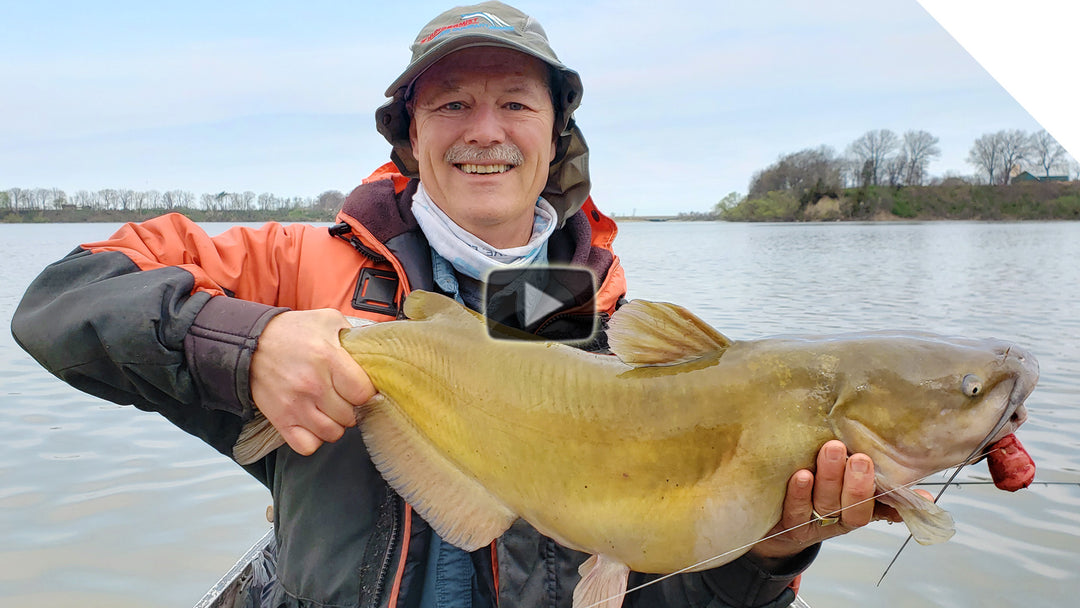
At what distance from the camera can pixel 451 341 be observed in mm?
1982

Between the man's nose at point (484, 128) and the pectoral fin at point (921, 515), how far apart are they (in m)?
1.79

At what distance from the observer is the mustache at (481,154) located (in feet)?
8.63

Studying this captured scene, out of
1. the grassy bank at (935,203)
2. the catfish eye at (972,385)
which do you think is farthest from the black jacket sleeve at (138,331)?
the grassy bank at (935,203)

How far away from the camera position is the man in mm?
1764

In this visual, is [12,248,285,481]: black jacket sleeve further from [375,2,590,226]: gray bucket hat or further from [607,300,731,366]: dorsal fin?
[375,2,590,226]: gray bucket hat

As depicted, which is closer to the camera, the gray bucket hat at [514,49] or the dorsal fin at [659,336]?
the dorsal fin at [659,336]

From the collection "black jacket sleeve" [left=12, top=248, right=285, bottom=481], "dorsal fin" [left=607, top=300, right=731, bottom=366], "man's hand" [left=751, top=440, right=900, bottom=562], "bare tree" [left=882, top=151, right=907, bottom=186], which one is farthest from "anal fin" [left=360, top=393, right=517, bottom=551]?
"bare tree" [left=882, top=151, right=907, bottom=186]

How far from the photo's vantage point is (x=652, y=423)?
1.78m

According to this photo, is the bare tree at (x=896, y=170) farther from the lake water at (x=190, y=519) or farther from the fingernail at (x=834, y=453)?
the fingernail at (x=834, y=453)

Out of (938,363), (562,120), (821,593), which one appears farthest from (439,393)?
(821,593)

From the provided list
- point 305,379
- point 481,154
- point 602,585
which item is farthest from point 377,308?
point 602,585

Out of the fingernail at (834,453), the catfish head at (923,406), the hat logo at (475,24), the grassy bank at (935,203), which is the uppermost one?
the grassy bank at (935,203)

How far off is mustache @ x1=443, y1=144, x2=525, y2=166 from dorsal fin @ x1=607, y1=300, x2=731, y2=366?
3.45 feet

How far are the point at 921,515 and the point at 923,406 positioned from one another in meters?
0.26
